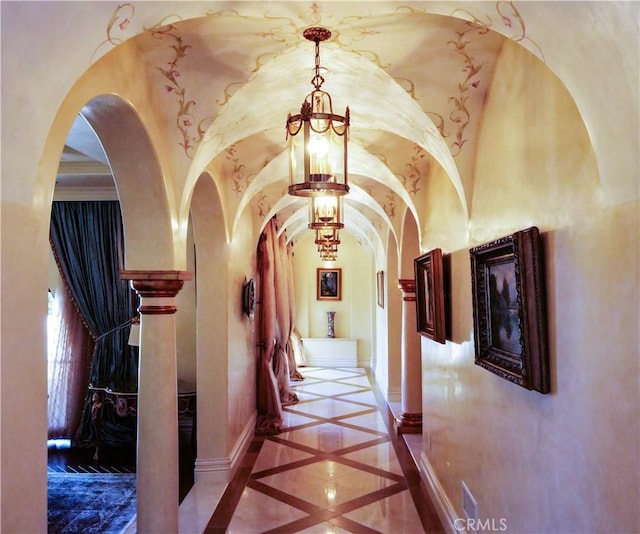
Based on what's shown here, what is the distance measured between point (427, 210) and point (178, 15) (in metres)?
3.18

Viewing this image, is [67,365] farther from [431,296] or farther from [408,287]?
[431,296]

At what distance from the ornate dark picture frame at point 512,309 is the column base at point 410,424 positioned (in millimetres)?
3758

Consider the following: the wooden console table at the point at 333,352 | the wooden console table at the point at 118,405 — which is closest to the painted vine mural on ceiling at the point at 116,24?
the wooden console table at the point at 118,405

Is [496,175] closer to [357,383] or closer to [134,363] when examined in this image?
[134,363]

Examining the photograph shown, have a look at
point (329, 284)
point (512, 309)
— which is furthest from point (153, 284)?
point (329, 284)

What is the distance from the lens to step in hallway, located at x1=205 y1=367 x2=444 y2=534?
3824 mm

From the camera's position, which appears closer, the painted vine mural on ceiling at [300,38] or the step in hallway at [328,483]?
the painted vine mural on ceiling at [300,38]

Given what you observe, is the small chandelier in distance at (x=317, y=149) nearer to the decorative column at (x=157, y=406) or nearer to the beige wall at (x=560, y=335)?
the beige wall at (x=560, y=335)

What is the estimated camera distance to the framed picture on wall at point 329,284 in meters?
12.4

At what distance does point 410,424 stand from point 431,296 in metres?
2.74

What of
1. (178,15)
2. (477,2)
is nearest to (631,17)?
(477,2)

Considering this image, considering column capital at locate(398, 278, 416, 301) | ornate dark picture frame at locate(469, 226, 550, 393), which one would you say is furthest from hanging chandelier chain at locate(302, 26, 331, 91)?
column capital at locate(398, 278, 416, 301)

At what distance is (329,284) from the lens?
12414 mm

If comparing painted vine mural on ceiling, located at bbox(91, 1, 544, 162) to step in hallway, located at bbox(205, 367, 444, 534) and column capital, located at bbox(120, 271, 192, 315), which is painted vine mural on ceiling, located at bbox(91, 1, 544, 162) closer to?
column capital, located at bbox(120, 271, 192, 315)
